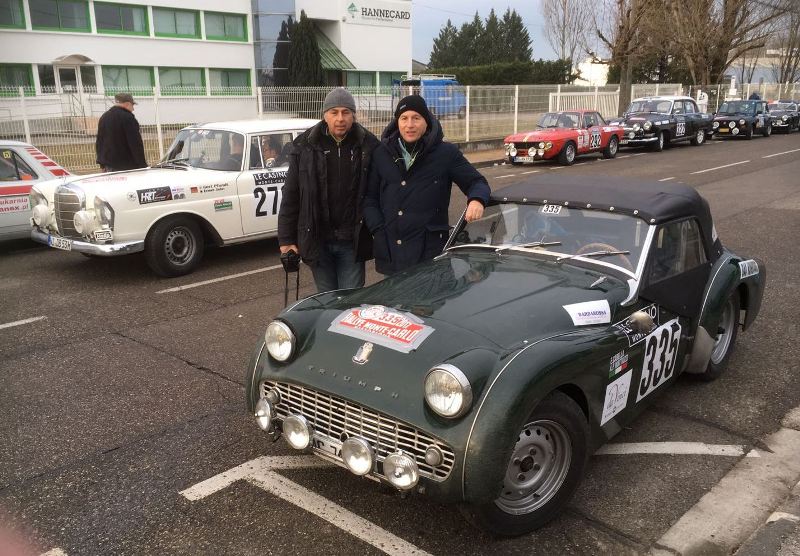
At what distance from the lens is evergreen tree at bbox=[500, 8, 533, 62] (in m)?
82.8

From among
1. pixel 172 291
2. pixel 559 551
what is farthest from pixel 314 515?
pixel 172 291

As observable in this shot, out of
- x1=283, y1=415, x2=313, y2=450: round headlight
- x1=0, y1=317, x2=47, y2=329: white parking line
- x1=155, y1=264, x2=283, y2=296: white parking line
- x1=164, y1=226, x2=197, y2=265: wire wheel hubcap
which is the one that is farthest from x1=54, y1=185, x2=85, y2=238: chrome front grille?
x1=283, y1=415, x2=313, y2=450: round headlight

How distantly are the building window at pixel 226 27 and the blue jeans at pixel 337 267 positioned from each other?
33650 millimetres

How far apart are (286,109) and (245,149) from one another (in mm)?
11479

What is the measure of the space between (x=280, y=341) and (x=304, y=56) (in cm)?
3231

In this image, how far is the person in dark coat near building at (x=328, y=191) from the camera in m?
4.46

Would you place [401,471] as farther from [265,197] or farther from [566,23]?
[566,23]

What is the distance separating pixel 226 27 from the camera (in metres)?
35.3

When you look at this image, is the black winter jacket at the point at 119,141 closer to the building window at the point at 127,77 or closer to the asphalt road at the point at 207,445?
the asphalt road at the point at 207,445

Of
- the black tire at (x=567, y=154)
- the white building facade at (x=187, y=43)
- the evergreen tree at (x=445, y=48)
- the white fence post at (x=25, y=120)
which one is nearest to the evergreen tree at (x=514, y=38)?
the evergreen tree at (x=445, y=48)

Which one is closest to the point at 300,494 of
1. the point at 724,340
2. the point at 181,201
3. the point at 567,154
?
the point at 724,340

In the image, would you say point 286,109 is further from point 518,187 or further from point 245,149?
point 518,187

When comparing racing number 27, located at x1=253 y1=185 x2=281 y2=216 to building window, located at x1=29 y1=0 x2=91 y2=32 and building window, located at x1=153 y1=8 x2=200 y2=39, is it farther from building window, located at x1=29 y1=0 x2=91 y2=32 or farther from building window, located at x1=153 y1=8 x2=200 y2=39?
building window, located at x1=153 y1=8 x2=200 y2=39

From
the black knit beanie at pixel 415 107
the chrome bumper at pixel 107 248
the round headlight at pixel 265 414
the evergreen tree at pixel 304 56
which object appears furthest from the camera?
the evergreen tree at pixel 304 56
